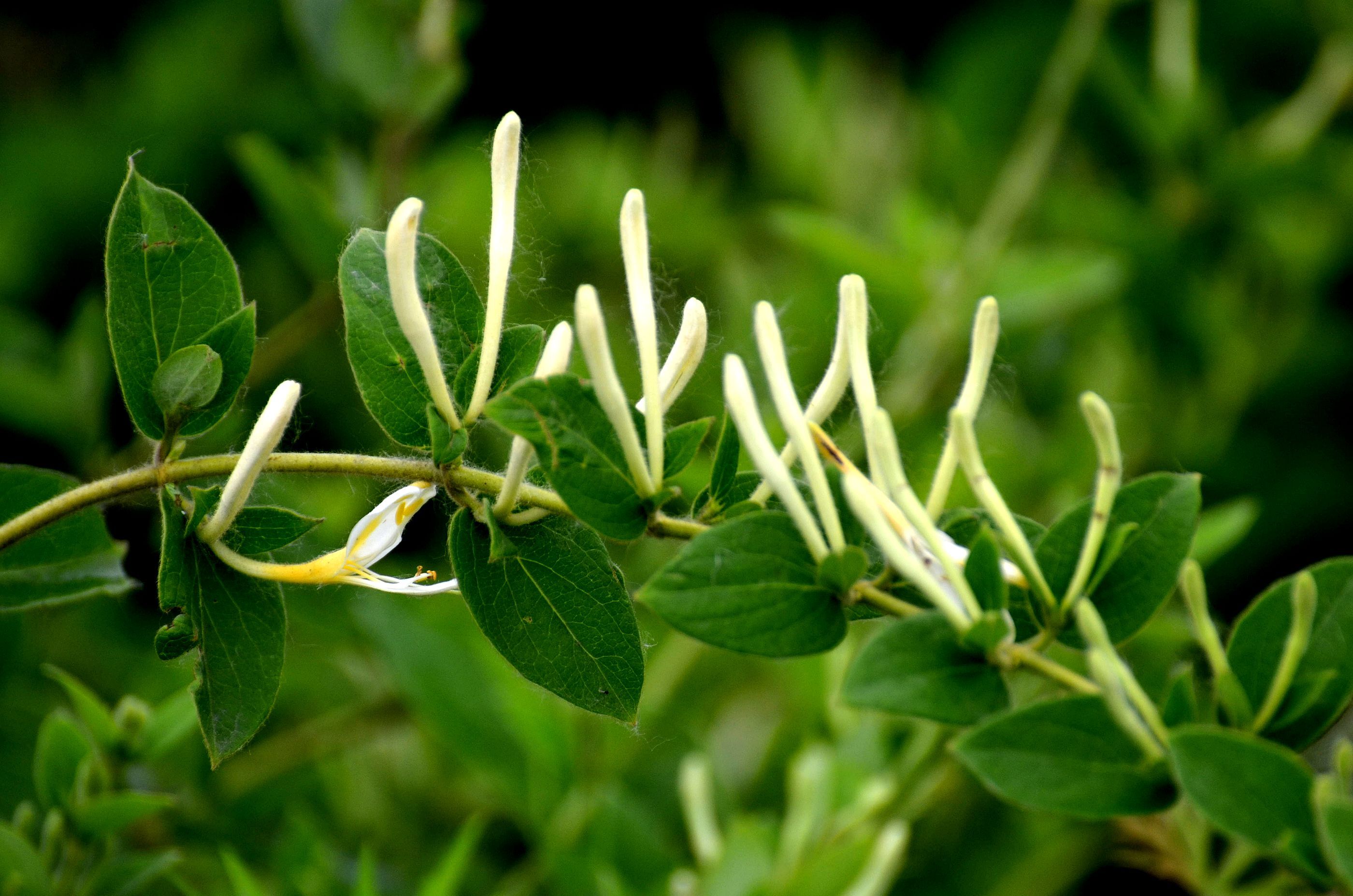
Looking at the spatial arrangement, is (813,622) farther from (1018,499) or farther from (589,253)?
(589,253)

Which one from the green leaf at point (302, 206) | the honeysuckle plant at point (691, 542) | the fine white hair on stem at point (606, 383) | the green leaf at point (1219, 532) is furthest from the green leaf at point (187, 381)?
the green leaf at point (1219, 532)

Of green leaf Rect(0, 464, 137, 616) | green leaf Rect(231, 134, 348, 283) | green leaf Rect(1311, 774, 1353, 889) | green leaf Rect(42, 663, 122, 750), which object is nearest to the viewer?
green leaf Rect(1311, 774, 1353, 889)

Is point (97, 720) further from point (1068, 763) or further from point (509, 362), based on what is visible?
point (1068, 763)

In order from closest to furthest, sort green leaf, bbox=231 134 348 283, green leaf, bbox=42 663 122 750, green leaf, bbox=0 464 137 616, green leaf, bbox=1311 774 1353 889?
green leaf, bbox=1311 774 1353 889 < green leaf, bbox=0 464 137 616 < green leaf, bbox=42 663 122 750 < green leaf, bbox=231 134 348 283

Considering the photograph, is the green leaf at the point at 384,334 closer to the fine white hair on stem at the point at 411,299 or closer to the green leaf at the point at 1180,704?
the fine white hair on stem at the point at 411,299

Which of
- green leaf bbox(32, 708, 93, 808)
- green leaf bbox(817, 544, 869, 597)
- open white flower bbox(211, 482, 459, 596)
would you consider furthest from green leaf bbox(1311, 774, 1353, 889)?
green leaf bbox(32, 708, 93, 808)

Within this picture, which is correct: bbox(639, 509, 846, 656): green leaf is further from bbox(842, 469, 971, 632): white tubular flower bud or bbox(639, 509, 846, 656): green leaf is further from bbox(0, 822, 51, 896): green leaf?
bbox(0, 822, 51, 896): green leaf
